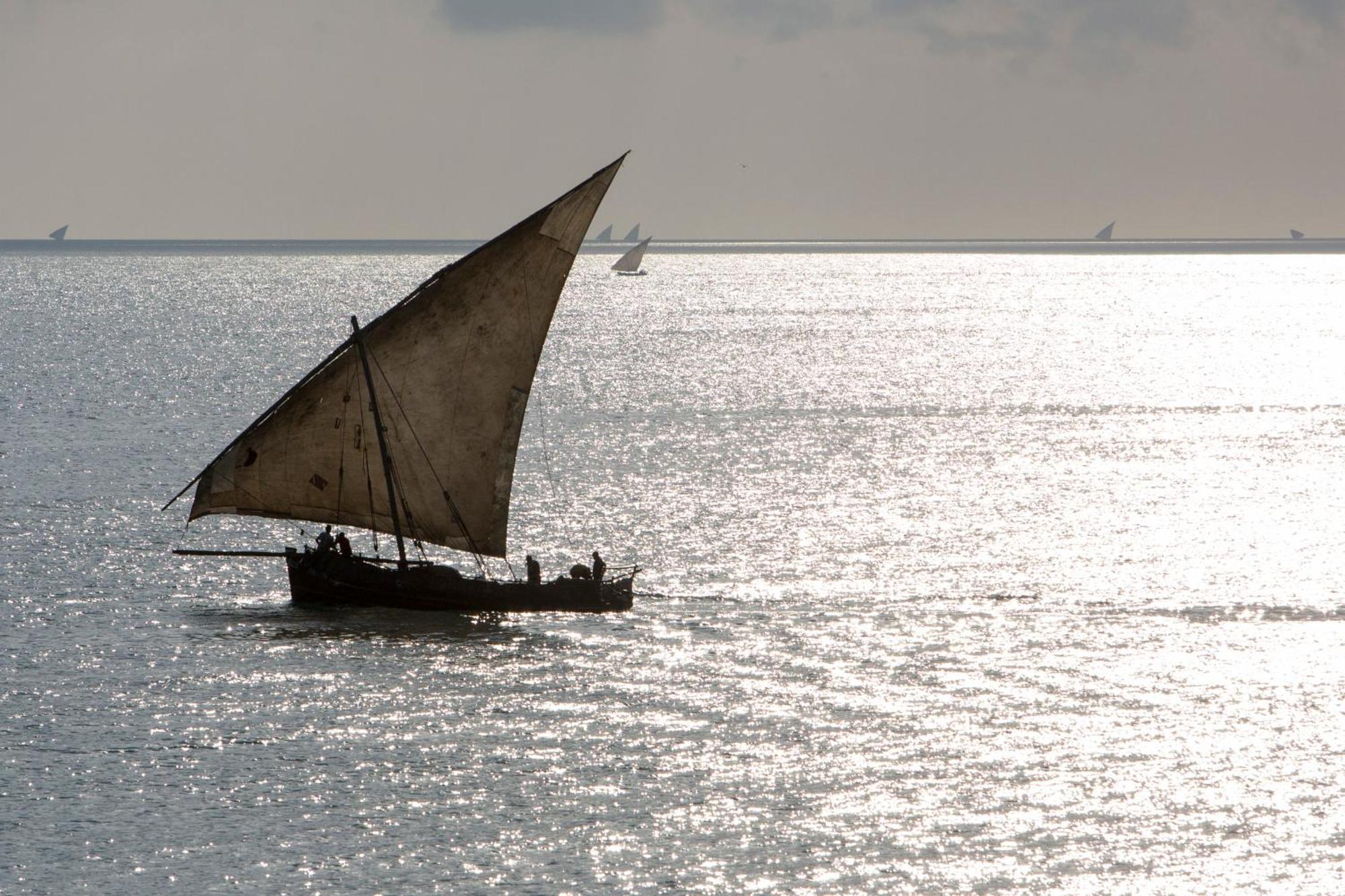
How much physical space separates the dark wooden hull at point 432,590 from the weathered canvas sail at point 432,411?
1471 mm

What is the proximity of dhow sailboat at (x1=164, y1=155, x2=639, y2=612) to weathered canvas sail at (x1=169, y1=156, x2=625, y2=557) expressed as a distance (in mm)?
47

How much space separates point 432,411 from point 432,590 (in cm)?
670

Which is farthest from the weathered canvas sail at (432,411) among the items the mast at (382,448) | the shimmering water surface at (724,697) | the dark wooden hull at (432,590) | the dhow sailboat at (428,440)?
the shimmering water surface at (724,697)

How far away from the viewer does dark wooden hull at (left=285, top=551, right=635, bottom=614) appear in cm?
6153

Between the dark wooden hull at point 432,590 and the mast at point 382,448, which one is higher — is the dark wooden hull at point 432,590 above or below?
below

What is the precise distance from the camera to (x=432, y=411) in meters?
60.5

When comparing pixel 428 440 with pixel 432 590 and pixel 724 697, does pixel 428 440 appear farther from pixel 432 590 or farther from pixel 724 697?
pixel 724 697

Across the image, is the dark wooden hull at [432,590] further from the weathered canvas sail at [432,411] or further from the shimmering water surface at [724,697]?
the weathered canvas sail at [432,411]

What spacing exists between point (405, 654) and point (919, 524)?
32199 mm

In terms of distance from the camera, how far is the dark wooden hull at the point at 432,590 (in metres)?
61.5

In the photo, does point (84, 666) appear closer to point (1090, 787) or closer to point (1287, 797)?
point (1090, 787)

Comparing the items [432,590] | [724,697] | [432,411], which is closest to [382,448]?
[432,411]

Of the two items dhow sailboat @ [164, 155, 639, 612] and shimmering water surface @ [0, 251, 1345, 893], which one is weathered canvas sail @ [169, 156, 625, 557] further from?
shimmering water surface @ [0, 251, 1345, 893]

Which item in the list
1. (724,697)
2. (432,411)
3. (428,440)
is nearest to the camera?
(724,697)
